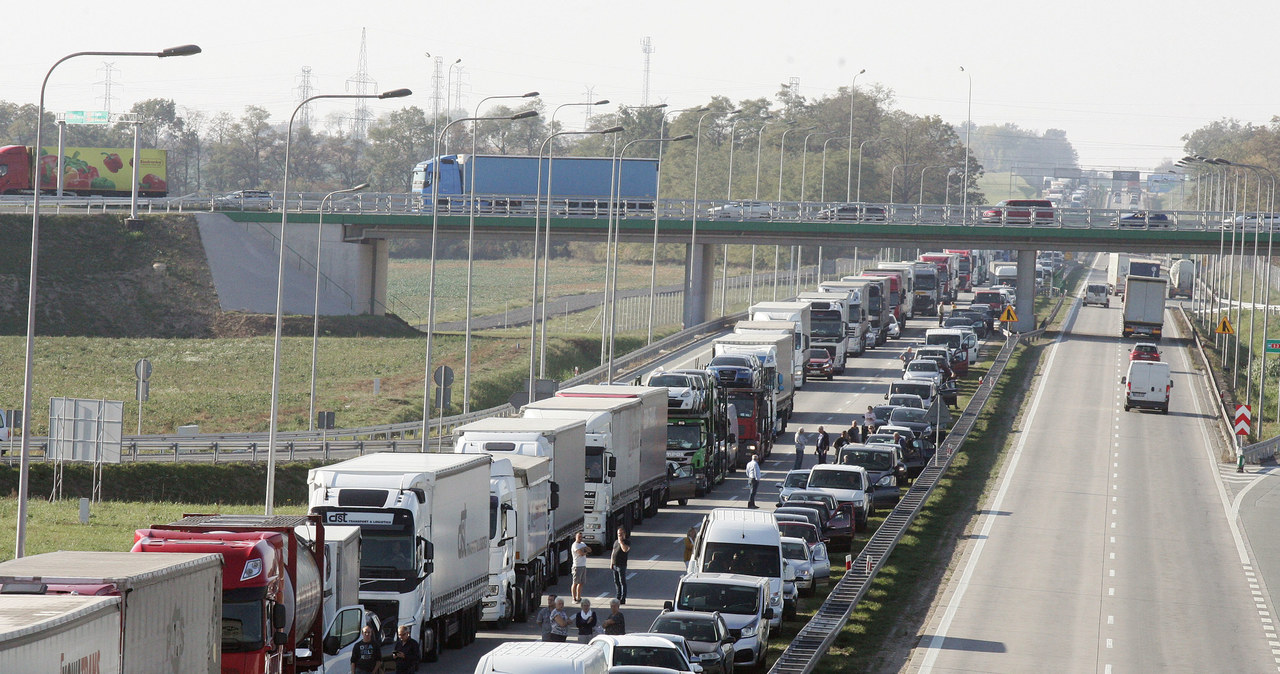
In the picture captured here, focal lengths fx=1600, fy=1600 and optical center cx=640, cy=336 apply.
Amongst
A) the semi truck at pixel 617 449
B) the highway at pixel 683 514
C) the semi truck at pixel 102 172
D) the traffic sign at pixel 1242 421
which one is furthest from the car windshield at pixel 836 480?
the semi truck at pixel 102 172

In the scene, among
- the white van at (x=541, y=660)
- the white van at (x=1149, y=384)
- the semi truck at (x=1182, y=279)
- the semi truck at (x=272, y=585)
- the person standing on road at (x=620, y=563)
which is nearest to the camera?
the semi truck at (x=272, y=585)

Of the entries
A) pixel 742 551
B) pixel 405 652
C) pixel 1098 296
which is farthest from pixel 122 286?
pixel 405 652

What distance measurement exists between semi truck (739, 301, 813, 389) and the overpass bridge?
1598cm

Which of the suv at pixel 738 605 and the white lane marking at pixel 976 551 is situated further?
the white lane marking at pixel 976 551

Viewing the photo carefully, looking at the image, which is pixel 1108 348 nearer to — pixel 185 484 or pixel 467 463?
pixel 185 484

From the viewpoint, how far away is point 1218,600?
102 ft

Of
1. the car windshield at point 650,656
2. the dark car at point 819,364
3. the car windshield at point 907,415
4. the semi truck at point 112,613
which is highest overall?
the semi truck at point 112,613

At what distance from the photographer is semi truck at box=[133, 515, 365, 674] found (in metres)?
16.1

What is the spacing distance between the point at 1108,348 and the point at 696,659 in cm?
6306

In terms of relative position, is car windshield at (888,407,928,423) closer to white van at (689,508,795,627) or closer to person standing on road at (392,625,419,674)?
white van at (689,508,795,627)

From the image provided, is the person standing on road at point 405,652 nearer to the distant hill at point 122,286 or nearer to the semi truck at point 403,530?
the semi truck at point 403,530

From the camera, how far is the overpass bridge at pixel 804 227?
268 ft

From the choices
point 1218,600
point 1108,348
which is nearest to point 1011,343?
point 1108,348

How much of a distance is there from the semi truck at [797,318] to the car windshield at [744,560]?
114 ft
